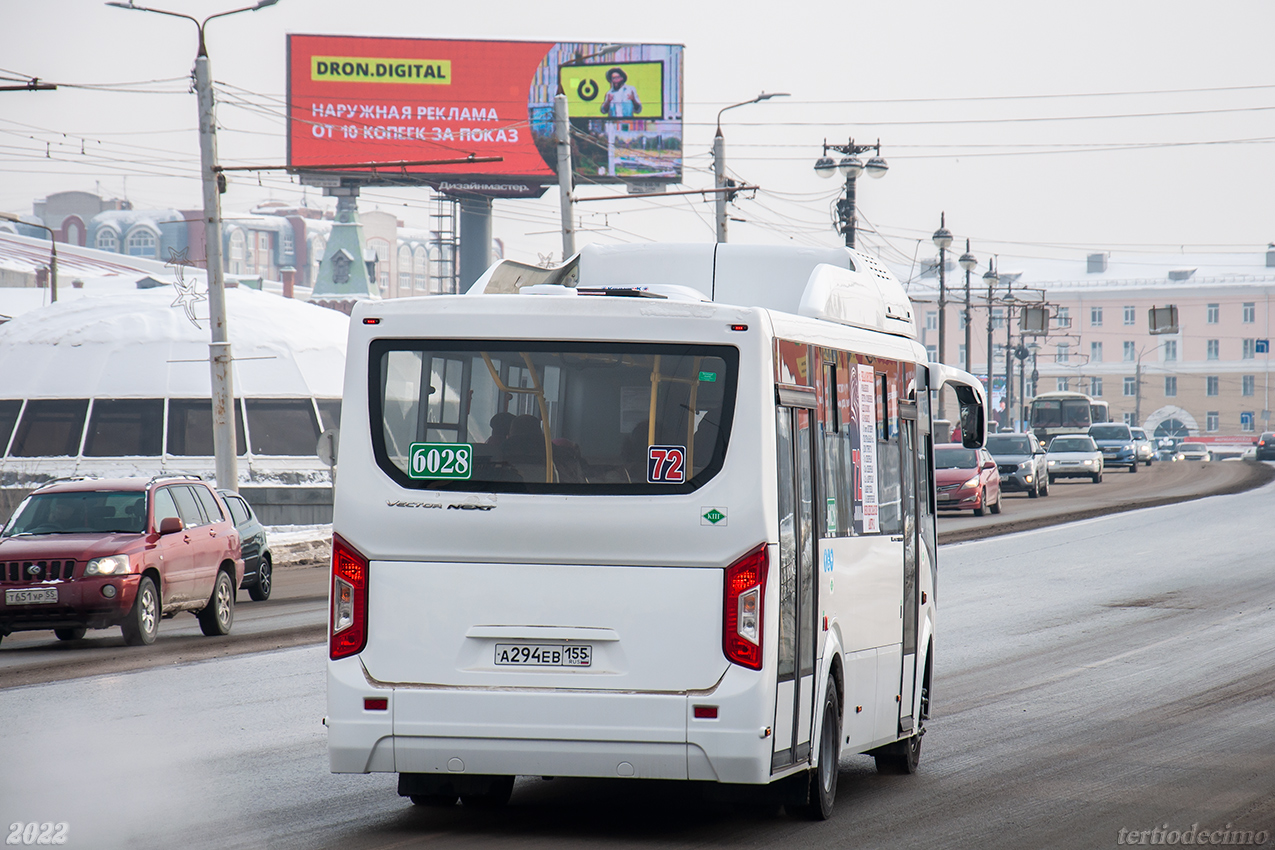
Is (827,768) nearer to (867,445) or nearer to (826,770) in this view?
(826,770)

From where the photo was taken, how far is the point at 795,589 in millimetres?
7379

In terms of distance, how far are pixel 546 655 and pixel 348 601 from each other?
0.90 m

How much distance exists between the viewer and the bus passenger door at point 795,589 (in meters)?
7.21

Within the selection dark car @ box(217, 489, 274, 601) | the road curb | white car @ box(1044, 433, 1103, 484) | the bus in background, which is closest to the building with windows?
the bus in background

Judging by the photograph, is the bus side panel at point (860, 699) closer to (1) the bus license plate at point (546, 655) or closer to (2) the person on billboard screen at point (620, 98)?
(1) the bus license plate at point (546, 655)

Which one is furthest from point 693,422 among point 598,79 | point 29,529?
point 598,79

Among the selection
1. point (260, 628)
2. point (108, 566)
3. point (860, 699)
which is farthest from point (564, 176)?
point (860, 699)

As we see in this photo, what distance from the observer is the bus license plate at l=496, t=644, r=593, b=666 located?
701 cm

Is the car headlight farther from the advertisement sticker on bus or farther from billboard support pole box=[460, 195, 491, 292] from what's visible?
billboard support pole box=[460, 195, 491, 292]

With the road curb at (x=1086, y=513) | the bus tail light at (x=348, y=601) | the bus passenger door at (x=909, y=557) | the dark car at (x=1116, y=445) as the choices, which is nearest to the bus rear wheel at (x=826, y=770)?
the bus passenger door at (x=909, y=557)

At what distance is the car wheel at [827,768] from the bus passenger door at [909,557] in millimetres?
1256

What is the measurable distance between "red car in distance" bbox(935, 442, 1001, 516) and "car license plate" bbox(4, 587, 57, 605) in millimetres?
25393

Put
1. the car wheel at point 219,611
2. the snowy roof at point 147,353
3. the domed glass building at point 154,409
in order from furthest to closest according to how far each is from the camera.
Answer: the snowy roof at point 147,353, the domed glass building at point 154,409, the car wheel at point 219,611

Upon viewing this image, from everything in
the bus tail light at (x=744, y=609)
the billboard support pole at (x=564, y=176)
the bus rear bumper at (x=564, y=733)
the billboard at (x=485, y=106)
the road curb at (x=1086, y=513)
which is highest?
the billboard at (x=485, y=106)
